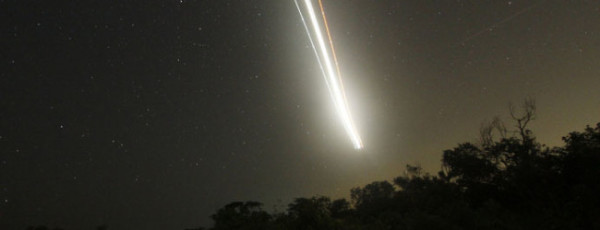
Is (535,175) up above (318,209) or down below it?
above

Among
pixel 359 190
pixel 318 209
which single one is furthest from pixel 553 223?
pixel 359 190

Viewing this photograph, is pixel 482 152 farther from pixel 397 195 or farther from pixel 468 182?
pixel 397 195

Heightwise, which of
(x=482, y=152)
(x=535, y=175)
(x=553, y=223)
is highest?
(x=482, y=152)

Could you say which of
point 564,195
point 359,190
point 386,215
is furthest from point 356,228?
point 359,190

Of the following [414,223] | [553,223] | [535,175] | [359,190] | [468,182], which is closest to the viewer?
[414,223]

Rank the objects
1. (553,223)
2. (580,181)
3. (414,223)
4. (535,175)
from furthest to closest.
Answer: (535,175)
(580,181)
(553,223)
(414,223)

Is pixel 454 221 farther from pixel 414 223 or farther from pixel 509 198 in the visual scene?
pixel 509 198

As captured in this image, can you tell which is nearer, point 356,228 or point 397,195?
point 356,228
